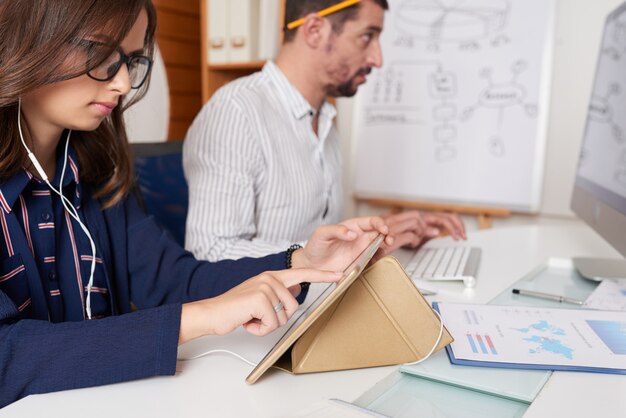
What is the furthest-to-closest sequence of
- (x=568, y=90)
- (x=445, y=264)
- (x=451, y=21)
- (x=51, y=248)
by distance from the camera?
(x=451, y=21) < (x=568, y=90) < (x=445, y=264) < (x=51, y=248)

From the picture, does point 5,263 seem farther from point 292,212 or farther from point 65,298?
point 292,212

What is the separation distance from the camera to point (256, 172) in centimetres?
128

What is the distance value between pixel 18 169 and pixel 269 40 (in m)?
1.66

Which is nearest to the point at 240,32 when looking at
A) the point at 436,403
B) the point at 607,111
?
the point at 607,111

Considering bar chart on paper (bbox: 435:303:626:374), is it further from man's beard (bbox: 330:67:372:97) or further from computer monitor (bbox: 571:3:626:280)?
man's beard (bbox: 330:67:372:97)

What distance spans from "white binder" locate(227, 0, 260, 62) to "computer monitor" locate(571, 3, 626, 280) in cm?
141

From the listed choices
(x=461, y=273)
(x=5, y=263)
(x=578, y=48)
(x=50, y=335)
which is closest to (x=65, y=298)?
(x=5, y=263)

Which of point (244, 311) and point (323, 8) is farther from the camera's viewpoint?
point (323, 8)

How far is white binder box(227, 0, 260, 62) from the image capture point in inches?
90.9

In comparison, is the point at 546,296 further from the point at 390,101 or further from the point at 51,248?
the point at 390,101

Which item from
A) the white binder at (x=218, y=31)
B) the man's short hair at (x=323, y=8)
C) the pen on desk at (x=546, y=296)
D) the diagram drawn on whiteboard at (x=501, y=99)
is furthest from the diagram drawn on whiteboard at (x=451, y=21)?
the pen on desk at (x=546, y=296)

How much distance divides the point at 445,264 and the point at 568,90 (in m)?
1.29

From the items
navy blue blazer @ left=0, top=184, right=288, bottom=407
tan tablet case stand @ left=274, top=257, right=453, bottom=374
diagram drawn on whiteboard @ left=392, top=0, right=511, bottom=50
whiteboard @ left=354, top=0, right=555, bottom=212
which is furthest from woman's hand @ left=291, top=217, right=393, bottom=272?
diagram drawn on whiteboard @ left=392, top=0, right=511, bottom=50

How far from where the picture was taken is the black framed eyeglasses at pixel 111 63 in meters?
0.76
